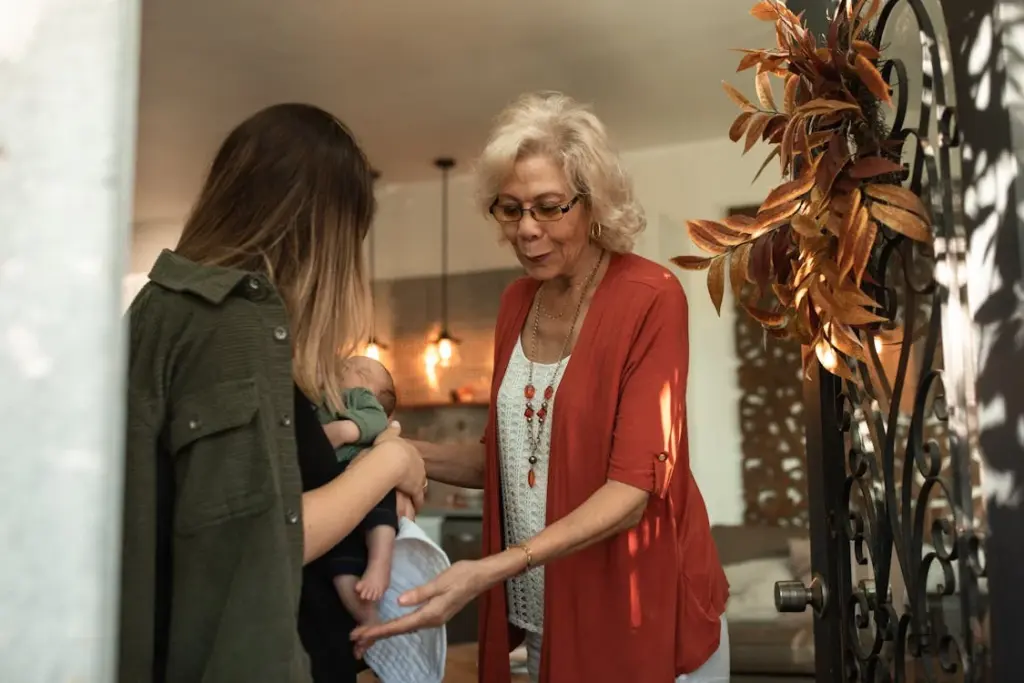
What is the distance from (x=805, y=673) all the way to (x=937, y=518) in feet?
10.7

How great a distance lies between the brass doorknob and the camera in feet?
5.68

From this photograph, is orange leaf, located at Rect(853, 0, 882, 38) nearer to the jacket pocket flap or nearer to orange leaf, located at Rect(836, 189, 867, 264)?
orange leaf, located at Rect(836, 189, 867, 264)

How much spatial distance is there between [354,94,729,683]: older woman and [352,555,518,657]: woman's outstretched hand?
6 cm

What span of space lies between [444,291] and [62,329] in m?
5.55

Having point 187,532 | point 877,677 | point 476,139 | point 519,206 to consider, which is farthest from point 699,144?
point 187,532

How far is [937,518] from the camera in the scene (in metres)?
1.29

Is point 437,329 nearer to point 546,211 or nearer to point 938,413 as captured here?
point 546,211

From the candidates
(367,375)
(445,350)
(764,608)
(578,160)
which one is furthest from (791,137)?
(445,350)

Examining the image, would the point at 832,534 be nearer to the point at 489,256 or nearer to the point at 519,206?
the point at 519,206

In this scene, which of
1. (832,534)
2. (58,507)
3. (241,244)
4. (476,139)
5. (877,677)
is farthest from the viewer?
(476,139)

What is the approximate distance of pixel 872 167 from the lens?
1297 mm

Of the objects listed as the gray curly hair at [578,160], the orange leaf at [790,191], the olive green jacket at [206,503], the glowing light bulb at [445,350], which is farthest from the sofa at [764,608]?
the olive green jacket at [206,503]

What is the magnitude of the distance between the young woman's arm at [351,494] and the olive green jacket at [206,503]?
0.06m

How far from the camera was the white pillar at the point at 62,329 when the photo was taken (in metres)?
0.79
